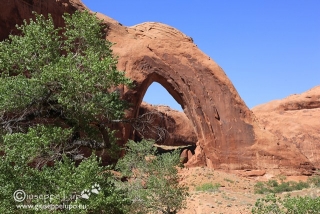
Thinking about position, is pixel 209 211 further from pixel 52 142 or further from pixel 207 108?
pixel 207 108

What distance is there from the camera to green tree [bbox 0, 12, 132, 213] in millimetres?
5098

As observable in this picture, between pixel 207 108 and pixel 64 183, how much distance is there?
16170mm

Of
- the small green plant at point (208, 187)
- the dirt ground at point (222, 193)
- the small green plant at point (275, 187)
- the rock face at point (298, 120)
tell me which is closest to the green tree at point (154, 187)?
the dirt ground at point (222, 193)

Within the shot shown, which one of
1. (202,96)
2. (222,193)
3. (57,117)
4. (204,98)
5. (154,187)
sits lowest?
(222,193)

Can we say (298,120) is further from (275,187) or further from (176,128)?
(176,128)

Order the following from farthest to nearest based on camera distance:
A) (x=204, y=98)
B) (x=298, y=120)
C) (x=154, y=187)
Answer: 1. (x=298, y=120)
2. (x=204, y=98)
3. (x=154, y=187)

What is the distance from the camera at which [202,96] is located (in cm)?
2077

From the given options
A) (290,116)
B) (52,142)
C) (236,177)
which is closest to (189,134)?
(290,116)

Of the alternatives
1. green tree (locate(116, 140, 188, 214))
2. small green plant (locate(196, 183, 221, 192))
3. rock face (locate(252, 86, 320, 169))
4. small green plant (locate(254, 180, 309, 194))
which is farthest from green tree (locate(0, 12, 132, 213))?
rock face (locate(252, 86, 320, 169))

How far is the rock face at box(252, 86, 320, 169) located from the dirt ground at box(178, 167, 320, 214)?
19.8 ft

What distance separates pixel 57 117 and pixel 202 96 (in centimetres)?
1445

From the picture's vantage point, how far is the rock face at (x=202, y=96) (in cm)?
1938

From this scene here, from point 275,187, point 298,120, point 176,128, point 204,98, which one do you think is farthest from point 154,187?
point 176,128

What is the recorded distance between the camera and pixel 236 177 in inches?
713
